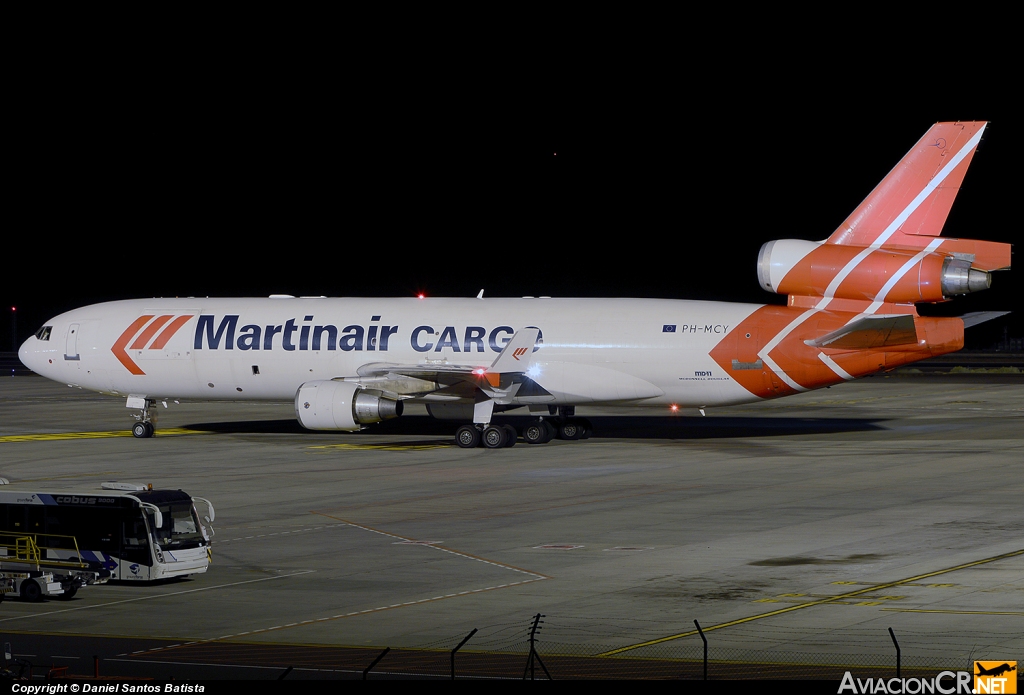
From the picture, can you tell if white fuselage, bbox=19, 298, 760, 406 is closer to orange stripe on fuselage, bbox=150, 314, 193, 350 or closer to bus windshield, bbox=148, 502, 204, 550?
orange stripe on fuselage, bbox=150, 314, 193, 350

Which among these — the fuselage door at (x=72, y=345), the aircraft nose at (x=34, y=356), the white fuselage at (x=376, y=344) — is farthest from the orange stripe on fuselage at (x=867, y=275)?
the aircraft nose at (x=34, y=356)

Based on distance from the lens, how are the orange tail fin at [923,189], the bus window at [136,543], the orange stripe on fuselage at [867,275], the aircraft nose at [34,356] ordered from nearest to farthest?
the bus window at [136,543] < the orange stripe on fuselage at [867,275] < the orange tail fin at [923,189] < the aircraft nose at [34,356]

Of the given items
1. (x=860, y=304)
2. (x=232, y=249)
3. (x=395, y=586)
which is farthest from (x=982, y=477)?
(x=232, y=249)

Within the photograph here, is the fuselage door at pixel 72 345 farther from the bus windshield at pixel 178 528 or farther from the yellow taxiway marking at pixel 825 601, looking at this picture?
the yellow taxiway marking at pixel 825 601

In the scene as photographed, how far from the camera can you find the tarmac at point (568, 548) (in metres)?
16.8

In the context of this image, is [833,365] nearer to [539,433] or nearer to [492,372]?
[539,433]

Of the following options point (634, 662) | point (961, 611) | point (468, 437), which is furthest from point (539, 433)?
point (634, 662)


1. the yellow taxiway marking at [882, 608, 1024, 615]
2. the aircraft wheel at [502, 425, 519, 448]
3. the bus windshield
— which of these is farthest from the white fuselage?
the yellow taxiway marking at [882, 608, 1024, 615]

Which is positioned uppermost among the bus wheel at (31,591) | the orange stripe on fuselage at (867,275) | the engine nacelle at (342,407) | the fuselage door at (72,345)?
the orange stripe on fuselage at (867,275)

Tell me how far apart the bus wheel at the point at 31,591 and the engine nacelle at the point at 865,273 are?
28.6m

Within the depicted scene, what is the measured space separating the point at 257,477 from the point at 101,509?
1465 centimetres

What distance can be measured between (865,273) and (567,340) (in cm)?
1051

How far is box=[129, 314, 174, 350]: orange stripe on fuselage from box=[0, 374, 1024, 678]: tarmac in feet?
12.2

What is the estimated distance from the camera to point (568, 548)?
79.7ft
